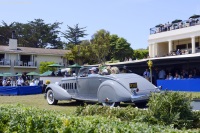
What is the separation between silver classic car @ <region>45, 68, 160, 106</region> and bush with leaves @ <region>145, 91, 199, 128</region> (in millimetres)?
3451

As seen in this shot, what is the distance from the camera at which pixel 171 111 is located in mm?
7074

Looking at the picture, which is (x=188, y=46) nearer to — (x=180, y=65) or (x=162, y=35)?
(x=162, y=35)

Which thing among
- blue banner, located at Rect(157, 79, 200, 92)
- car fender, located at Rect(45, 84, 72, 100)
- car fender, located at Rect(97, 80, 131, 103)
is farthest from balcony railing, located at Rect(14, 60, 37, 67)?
car fender, located at Rect(97, 80, 131, 103)

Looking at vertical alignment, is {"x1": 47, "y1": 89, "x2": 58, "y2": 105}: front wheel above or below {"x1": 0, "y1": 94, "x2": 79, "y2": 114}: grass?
above

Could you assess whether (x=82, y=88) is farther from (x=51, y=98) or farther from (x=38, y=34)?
(x=38, y=34)

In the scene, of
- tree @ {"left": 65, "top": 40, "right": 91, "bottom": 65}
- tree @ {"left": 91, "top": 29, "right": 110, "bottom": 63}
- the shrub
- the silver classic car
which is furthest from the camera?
A: tree @ {"left": 65, "top": 40, "right": 91, "bottom": 65}

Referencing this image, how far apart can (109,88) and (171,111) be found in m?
4.70

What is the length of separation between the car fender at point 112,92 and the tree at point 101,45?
42.8 m

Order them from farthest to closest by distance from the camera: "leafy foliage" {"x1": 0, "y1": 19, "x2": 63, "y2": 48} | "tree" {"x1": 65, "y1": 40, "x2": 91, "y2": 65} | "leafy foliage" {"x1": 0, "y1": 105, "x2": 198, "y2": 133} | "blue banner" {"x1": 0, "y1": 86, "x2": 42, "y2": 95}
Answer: "leafy foliage" {"x1": 0, "y1": 19, "x2": 63, "y2": 48} < "tree" {"x1": 65, "y1": 40, "x2": 91, "y2": 65} < "blue banner" {"x1": 0, "y1": 86, "x2": 42, "y2": 95} < "leafy foliage" {"x1": 0, "y1": 105, "x2": 198, "y2": 133}

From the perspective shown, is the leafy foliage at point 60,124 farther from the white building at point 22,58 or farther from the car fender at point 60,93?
the white building at point 22,58

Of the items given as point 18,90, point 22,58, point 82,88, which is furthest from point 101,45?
point 82,88

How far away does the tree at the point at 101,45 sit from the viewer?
54969 mm

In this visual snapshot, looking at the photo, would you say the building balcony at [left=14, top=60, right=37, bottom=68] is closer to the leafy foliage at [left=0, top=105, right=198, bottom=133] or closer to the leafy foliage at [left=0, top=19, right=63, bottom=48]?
the leafy foliage at [left=0, top=19, right=63, bottom=48]

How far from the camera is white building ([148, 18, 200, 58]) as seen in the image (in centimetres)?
3553
